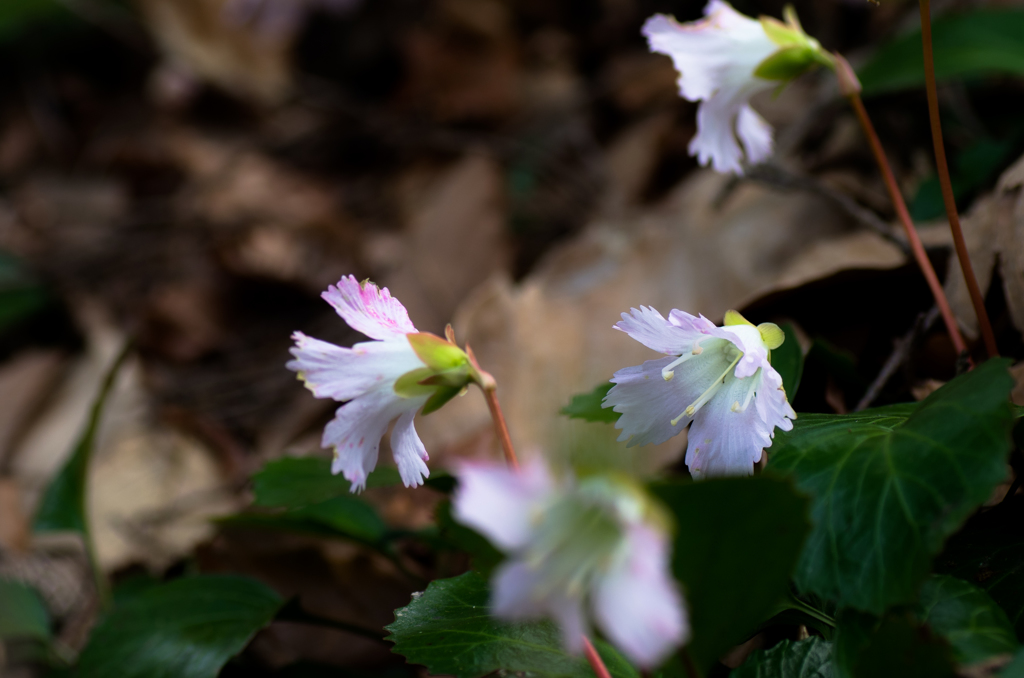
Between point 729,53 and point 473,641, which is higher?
point 729,53

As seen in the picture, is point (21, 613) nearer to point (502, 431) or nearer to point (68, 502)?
point (68, 502)

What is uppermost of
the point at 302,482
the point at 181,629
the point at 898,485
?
the point at 898,485

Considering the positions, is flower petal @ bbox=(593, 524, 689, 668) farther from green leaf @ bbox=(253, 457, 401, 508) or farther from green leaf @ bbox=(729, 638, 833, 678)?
green leaf @ bbox=(253, 457, 401, 508)

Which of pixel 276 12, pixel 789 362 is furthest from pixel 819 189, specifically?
pixel 276 12

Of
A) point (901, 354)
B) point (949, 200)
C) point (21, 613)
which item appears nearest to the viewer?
point (949, 200)

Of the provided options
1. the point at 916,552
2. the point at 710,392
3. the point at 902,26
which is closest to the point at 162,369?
the point at 710,392

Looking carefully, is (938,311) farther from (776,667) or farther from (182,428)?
(182,428)
